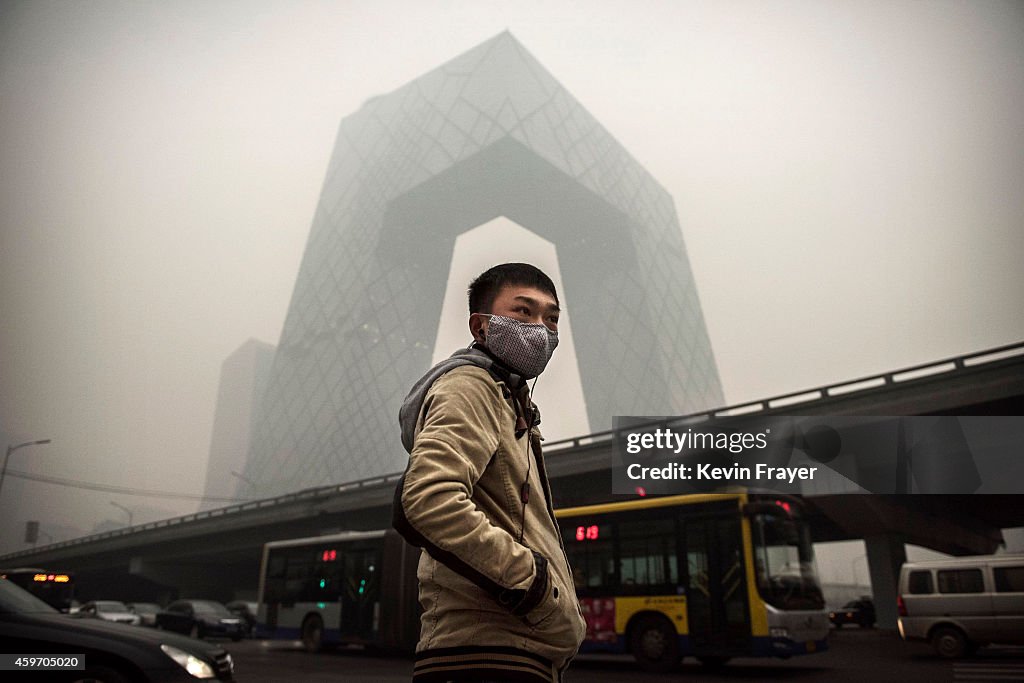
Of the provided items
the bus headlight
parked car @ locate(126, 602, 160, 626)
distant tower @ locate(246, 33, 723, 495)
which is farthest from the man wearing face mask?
distant tower @ locate(246, 33, 723, 495)

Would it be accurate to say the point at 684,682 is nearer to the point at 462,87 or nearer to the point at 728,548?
the point at 728,548

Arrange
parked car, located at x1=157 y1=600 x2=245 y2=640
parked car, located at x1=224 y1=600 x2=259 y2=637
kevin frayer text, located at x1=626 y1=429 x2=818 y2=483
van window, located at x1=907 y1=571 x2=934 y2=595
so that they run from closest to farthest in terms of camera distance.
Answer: van window, located at x1=907 y1=571 x2=934 y2=595 < kevin frayer text, located at x1=626 y1=429 x2=818 y2=483 < parked car, located at x1=157 y1=600 x2=245 y2=640 < parked car, located at x1=224 y1=600 x2=259 y2=637

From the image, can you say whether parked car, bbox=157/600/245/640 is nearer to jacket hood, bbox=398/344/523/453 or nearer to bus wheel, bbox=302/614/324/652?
bus wheel, bbox=302/614/324/652

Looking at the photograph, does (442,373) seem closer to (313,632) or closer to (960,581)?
(960,581)

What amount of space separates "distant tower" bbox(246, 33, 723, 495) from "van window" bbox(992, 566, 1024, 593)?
41.5m

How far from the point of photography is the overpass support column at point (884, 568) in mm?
24219

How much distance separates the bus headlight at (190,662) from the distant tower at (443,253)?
48.4 metres

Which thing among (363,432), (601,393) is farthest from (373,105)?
(601,393)

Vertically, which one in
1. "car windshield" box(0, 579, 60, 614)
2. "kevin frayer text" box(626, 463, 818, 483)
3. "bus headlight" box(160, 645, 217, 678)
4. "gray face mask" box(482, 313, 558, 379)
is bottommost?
"bus headlight" box(160, 645, 217, 678)

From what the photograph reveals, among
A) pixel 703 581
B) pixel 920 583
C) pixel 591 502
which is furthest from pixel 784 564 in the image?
pixel 591 502

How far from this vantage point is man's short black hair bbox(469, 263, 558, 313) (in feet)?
5.74

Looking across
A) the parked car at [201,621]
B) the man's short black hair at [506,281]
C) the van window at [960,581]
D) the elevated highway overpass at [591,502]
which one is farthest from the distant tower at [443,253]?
the man's short black hair at [506,281]

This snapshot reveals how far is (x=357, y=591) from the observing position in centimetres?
1539

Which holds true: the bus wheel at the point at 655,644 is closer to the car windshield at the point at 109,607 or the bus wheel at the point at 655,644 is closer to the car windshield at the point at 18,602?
the car windshield at the point at 18,602
